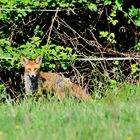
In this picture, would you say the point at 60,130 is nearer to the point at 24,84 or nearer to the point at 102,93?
the point at 102,93

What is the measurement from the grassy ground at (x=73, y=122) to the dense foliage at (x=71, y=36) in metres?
4.60

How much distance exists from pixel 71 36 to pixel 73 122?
7377mm

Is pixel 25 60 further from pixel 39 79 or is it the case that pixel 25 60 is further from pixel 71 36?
pixel 71 36

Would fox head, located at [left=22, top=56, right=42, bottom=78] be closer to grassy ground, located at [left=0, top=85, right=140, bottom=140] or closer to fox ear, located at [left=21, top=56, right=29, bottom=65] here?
fox ear, located at [left=21, top=56, right=29, bottom=65]

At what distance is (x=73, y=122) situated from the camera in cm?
619

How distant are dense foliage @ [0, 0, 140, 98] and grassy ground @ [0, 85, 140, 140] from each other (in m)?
4.60

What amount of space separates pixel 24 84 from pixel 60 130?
6.81 metres

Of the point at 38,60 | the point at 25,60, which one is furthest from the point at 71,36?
the point at 25,60

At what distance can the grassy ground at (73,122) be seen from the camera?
18.4 ft

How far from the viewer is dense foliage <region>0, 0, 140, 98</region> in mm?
12227

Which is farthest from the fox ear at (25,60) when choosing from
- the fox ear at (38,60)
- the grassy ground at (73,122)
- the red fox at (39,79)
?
the grassy ground at (73,122)

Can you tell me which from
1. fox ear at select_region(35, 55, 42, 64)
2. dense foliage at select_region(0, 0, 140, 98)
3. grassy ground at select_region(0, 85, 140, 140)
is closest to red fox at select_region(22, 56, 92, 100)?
fox ear at select_region(35, 55, 42, 64)

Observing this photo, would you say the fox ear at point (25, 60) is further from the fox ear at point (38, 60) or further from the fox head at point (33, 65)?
the fox ear at point (38, 60)

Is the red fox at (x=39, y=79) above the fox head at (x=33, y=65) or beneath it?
beneath
